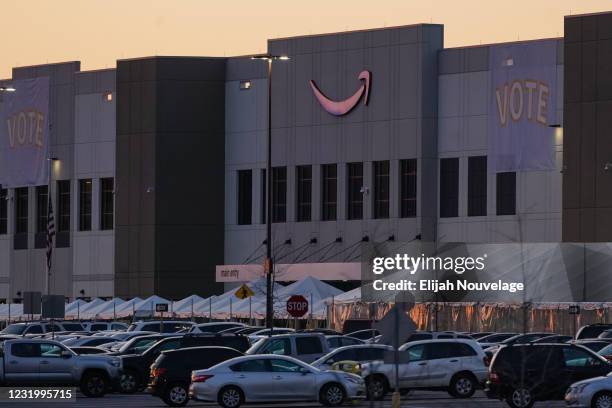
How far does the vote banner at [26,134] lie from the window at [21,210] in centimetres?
110

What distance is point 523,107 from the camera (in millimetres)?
83688

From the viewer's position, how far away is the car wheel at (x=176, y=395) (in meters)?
40.1

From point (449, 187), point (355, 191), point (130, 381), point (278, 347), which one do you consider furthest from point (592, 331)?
point (355, 191)

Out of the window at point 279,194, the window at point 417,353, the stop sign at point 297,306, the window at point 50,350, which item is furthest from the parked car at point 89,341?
the window at point 279,194

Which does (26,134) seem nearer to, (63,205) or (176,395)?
(63,205)

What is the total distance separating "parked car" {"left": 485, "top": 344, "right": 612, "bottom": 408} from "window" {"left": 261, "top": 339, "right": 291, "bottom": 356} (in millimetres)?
8731

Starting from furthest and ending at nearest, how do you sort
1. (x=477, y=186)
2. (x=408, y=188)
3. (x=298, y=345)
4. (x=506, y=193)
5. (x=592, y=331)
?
(x=408, y=188) → (x=477, y=186) → (x=506, y=193) → (x=592, y=331) → (x=298, y=345)

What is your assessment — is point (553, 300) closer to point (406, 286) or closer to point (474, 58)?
point (406, 286)

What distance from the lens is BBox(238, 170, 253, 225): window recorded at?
9638 cm

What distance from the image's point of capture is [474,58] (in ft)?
283

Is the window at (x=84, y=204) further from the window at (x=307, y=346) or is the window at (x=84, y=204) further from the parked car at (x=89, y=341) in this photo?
the window at (x=307, y=346)

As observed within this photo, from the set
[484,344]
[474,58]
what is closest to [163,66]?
[474,58]

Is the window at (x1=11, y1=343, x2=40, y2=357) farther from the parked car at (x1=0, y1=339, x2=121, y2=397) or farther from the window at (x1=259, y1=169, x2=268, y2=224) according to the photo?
the window at (x1=259, y1=169, x2=268, y2=224)

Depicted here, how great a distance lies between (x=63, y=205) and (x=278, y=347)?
61.5 metres
